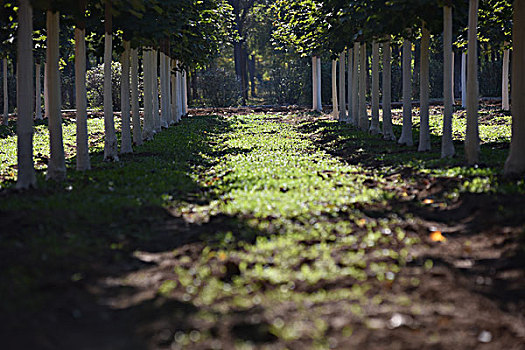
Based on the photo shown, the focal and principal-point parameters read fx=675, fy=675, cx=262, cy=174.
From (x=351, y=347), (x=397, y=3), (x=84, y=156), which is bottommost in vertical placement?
(x=351, y=347)

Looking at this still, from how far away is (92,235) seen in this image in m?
6.92

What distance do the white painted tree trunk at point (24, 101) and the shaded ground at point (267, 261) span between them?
0.35 m

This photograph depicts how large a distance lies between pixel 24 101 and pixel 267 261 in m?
5.30

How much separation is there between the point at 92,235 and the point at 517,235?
417 centimetres

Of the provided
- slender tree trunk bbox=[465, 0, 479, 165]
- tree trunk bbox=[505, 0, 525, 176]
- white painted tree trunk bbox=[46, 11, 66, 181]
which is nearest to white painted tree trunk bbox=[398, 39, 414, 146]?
slender tree trunk bbox=[465, 0, 479, 165]

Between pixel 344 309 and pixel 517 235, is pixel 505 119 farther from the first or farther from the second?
pixel 344 309

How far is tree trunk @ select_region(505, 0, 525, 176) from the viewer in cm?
947

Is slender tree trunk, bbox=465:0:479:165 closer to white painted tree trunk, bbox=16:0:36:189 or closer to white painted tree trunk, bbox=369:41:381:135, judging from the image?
white painted tree trunk, bbox=16:0:36:189

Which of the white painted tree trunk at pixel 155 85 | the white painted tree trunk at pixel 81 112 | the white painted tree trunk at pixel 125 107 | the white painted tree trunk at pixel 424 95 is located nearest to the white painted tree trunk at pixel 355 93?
the white painted tree trunk at pixel 155 85

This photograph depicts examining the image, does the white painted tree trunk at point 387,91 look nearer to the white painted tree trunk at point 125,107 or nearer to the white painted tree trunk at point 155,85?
the white painted tree trunk at point 125,107

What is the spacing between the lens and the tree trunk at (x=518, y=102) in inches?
373

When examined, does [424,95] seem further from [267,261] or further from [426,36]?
[267,261]

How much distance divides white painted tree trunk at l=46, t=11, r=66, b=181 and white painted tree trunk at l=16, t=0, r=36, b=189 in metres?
1.23

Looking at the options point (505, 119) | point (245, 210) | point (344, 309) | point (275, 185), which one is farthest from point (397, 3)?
point (505, 119)
